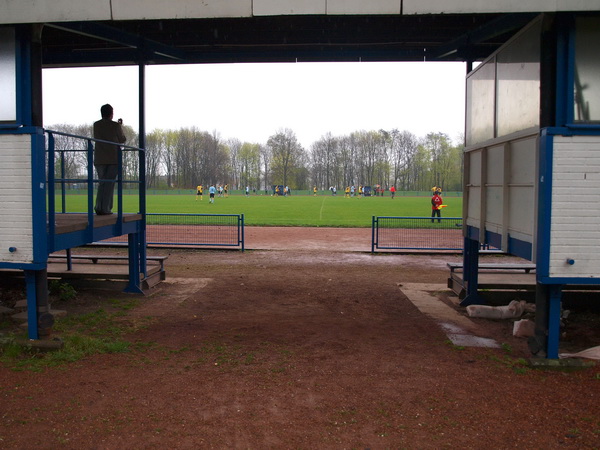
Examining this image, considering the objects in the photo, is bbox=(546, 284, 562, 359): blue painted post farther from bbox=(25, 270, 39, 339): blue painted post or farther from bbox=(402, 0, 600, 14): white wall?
→ bbox=(25, 270, 39, 339): blue painted post

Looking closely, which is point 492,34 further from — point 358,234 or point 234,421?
point 358,234

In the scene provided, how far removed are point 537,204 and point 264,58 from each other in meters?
7.22

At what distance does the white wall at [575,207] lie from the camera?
18.7 ft

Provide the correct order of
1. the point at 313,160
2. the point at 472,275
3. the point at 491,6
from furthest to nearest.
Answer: the point at 313,160, the point at 472,275, the point at 491,6

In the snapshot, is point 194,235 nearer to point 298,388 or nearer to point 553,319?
point 298,388

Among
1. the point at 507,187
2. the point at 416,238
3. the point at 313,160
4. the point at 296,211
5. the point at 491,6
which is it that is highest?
the point at 313,160

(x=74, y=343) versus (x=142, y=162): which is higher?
(x=142, y=162)

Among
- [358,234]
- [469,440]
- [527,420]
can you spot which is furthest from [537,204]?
[358,234]

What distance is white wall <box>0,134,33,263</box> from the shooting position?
20.9 ft

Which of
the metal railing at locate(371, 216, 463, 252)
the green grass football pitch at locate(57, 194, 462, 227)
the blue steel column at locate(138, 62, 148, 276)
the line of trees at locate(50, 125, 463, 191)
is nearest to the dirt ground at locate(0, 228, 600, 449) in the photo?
the blue steel column at locate(138, 62, 148, 276)

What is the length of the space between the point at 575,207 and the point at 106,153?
23.8 feet

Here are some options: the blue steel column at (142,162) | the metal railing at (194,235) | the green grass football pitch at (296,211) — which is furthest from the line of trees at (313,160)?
the blue steel column at (142,162)

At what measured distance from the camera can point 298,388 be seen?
5219 mm

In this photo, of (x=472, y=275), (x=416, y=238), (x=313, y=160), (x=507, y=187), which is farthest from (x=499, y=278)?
(x=313, y=160)
